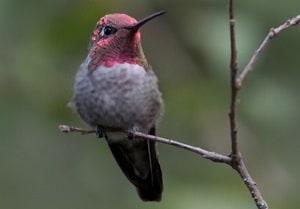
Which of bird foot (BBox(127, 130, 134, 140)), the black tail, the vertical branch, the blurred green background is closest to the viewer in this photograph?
the vertical branch

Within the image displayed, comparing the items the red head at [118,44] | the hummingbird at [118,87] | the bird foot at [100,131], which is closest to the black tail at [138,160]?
the hummingbird at [118,87]

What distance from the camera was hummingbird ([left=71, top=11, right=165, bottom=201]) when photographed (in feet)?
12.8

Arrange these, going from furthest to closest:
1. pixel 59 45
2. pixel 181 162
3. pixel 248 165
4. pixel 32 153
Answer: pixel 32 153
pixel 181 162
pixel 248 165
pixel 59 45

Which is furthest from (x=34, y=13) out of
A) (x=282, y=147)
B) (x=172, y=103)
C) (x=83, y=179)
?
(x=282, y=147)

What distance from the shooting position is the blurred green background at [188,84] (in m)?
4.00

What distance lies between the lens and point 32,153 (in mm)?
5289

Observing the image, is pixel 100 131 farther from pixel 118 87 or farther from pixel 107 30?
pixel 107 30

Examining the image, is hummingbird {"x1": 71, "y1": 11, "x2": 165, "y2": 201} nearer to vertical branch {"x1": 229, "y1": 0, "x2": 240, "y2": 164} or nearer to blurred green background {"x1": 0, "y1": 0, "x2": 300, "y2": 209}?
blurred green background {"x1": 0, "y1": 0, "x2": 300, "y2": 209}

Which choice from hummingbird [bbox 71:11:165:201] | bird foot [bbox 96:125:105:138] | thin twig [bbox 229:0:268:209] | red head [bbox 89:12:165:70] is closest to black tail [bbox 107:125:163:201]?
hummingbird [bbox 71:11:165:201]

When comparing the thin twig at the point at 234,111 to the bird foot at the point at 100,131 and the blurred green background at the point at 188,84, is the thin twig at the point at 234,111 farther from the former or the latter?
the bird foot at the point at 100,131

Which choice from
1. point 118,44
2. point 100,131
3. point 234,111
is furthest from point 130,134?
point 234,111

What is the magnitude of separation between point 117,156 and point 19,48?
2.26 ft

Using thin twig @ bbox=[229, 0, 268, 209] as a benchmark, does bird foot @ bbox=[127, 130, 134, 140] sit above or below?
below

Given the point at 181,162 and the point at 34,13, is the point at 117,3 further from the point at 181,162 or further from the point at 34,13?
the point at 181,162
